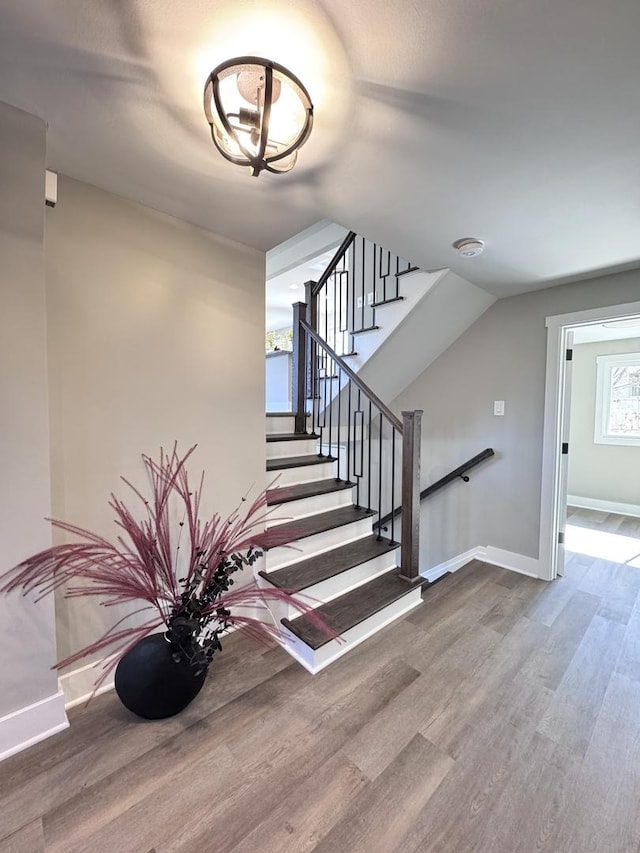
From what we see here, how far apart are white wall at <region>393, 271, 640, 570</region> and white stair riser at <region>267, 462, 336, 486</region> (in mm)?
1224

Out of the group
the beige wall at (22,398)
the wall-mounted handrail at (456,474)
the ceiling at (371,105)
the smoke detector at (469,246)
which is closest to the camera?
the ceiling at (371,105)

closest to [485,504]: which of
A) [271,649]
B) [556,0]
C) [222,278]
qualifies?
[271,649]

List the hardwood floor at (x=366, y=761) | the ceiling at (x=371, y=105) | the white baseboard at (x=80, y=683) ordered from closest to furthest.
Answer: the ceiling at (x=371, y=105) < the hardwood floor at (x=366, y=761) < the white baseboard at (x=80, y=683)

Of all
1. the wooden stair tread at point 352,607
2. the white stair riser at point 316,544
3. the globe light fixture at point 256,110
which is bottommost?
the wooden stair tread at point 352,607

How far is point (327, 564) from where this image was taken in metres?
2.19

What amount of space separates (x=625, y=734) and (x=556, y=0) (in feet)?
8.02

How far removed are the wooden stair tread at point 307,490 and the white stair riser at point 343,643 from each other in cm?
75

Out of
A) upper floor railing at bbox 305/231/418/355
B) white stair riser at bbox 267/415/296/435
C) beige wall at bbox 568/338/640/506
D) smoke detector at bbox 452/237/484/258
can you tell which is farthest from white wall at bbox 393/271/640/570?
beige wall at bbox 568/338/640/506

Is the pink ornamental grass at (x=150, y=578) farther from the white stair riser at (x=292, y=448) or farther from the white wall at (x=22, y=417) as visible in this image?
the white stair riser at (x=292, y=448)

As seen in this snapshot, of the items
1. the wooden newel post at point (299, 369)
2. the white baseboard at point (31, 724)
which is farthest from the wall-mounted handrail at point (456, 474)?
the white baseboard at point (31, 724)

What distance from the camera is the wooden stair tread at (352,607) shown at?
181 centimetres

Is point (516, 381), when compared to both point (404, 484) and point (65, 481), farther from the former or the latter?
point (65, 481)

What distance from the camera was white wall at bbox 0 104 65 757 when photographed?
125 cm

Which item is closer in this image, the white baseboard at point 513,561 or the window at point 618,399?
the white baseboard at point 513,561
